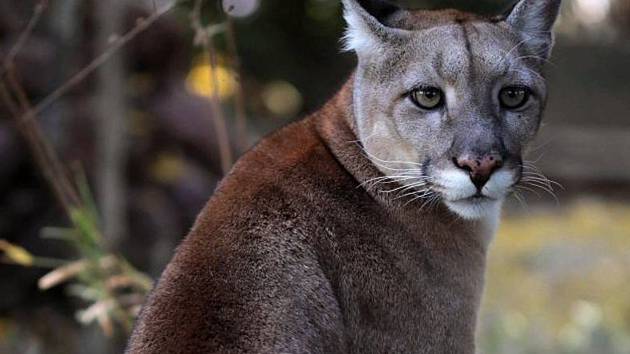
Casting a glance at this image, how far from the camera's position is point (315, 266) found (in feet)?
13.8

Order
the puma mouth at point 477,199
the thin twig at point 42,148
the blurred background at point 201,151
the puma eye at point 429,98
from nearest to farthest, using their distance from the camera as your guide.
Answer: the puma mouth at point 477,199 < the puma eye at point 429,98 < the thin twig at point 42,148 < the blurred background at point 201,151

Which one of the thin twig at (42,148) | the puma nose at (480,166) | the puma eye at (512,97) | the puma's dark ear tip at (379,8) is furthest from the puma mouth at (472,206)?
the thin twig at (42,148)

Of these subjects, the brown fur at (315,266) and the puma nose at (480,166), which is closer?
the brown fur at (315,266)

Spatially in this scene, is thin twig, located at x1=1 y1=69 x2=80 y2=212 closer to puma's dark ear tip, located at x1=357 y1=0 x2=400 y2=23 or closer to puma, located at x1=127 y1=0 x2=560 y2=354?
puma, located at x1=127 y1=0 x2=560 y2=354

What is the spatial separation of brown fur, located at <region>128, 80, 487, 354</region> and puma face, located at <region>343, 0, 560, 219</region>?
0.55ft

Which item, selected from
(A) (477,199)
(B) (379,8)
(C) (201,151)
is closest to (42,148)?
(B) (379,8)

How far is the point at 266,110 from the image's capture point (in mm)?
13672

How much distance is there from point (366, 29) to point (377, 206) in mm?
723

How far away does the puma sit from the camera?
158 inches

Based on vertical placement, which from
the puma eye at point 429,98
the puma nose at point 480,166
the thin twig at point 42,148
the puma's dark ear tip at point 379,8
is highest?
the puma's dark ear tip at point 379,8

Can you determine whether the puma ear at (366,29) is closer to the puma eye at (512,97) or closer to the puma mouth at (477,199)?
the puma eye at (512,97)

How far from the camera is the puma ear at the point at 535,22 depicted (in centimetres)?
479

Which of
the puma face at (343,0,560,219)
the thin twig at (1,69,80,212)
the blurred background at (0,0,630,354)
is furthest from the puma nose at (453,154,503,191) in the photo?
the blurred background at (0,0,630,354)

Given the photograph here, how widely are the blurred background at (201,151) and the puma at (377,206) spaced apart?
8.19 feet
